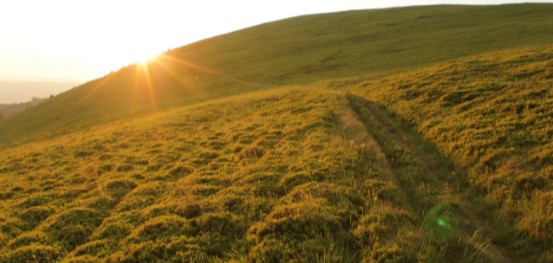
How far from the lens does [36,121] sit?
49.9m

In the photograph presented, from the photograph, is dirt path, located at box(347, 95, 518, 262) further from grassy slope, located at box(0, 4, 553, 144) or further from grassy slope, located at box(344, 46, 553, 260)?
grassy slope, located at box(0, 4, 553, 144)

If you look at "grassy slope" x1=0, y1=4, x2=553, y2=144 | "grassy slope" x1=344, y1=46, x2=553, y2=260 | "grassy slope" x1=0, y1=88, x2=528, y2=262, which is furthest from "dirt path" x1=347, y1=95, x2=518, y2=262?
"grassy slope" x1=0, y1=4, x2=553, y2=144

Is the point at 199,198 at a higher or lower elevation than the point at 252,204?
higher

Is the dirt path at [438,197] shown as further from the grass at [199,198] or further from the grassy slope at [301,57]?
the grassy slope at [301,57]

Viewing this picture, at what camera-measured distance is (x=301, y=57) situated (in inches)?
2172

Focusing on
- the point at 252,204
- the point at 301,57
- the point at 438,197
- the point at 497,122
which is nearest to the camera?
the point at 438,197

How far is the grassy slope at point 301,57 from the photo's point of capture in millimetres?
40625

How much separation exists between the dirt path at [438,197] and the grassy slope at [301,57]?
22197 mm

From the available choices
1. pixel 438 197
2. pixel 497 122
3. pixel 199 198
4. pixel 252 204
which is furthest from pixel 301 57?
pixel 438 197

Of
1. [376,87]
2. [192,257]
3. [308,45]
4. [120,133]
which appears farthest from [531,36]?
[192,257]

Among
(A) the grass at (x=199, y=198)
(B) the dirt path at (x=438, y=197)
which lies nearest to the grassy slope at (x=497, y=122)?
(B) the dirt path at (x=438, y=197)

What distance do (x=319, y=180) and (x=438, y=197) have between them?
11.6ft

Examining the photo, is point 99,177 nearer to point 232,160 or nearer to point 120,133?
point 232,160

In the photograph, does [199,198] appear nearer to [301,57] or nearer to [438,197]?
[438,197]
